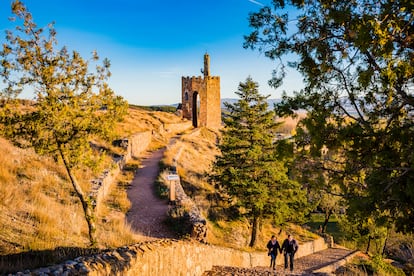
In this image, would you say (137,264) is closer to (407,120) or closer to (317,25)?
(407,120)

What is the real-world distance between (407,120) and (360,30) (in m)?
1.86

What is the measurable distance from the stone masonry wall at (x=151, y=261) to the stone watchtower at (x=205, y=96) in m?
33.9

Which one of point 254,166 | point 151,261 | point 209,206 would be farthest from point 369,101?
point 209,206

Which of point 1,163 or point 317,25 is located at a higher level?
point 317,25

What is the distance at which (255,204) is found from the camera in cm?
1528

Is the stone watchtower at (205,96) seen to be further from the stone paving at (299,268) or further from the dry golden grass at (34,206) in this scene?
the dry golden grass at (34,206)

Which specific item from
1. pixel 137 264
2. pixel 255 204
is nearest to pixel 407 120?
pixel 137 264

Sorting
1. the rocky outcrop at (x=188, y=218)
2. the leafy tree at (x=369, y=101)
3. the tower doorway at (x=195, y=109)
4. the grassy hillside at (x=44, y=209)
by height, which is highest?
the tower doorway at (x=195, y=109)

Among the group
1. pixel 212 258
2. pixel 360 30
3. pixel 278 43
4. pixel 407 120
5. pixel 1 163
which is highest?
pixel 278 43

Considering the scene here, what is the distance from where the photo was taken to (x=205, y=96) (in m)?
43.2

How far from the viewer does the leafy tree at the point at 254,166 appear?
15.8 metres

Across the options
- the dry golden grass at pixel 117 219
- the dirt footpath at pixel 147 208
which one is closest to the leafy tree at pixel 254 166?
the dirt footpath at pixel 147 208

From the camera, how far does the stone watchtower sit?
4341 cm

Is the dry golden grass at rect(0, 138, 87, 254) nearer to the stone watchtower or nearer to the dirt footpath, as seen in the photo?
the dirt footpath
